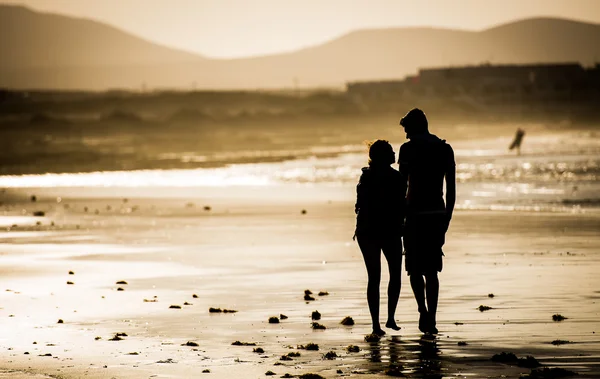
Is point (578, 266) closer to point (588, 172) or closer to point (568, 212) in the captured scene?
point (568, 212)

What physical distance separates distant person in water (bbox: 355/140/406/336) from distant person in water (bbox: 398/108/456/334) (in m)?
0.09

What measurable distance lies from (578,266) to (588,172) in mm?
29350

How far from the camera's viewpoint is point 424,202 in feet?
40.2

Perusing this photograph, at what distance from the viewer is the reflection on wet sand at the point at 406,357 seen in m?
9.96

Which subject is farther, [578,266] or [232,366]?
A: [578,266]

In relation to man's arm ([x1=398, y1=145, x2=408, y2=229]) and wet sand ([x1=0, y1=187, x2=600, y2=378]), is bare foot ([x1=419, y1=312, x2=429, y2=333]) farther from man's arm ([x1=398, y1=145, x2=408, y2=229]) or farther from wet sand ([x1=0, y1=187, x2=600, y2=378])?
man's arm ([x1=398, y1=145, x2=408, y2=229])

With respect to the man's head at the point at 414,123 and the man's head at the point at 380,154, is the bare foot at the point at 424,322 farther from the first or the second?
the man's head at the point at 414,123

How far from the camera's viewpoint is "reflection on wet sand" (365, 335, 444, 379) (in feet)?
32.7

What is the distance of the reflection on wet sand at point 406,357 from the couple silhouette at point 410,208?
2.55ft

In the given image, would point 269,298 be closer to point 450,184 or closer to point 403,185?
point 403,185

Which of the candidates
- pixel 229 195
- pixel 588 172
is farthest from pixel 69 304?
pixel 588 172

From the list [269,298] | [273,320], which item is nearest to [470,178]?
[269,298]

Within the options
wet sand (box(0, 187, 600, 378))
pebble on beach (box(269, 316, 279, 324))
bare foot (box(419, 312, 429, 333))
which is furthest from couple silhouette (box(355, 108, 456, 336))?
pebble on beach (box(269, 316, 279, 324))

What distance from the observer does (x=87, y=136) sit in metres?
114
